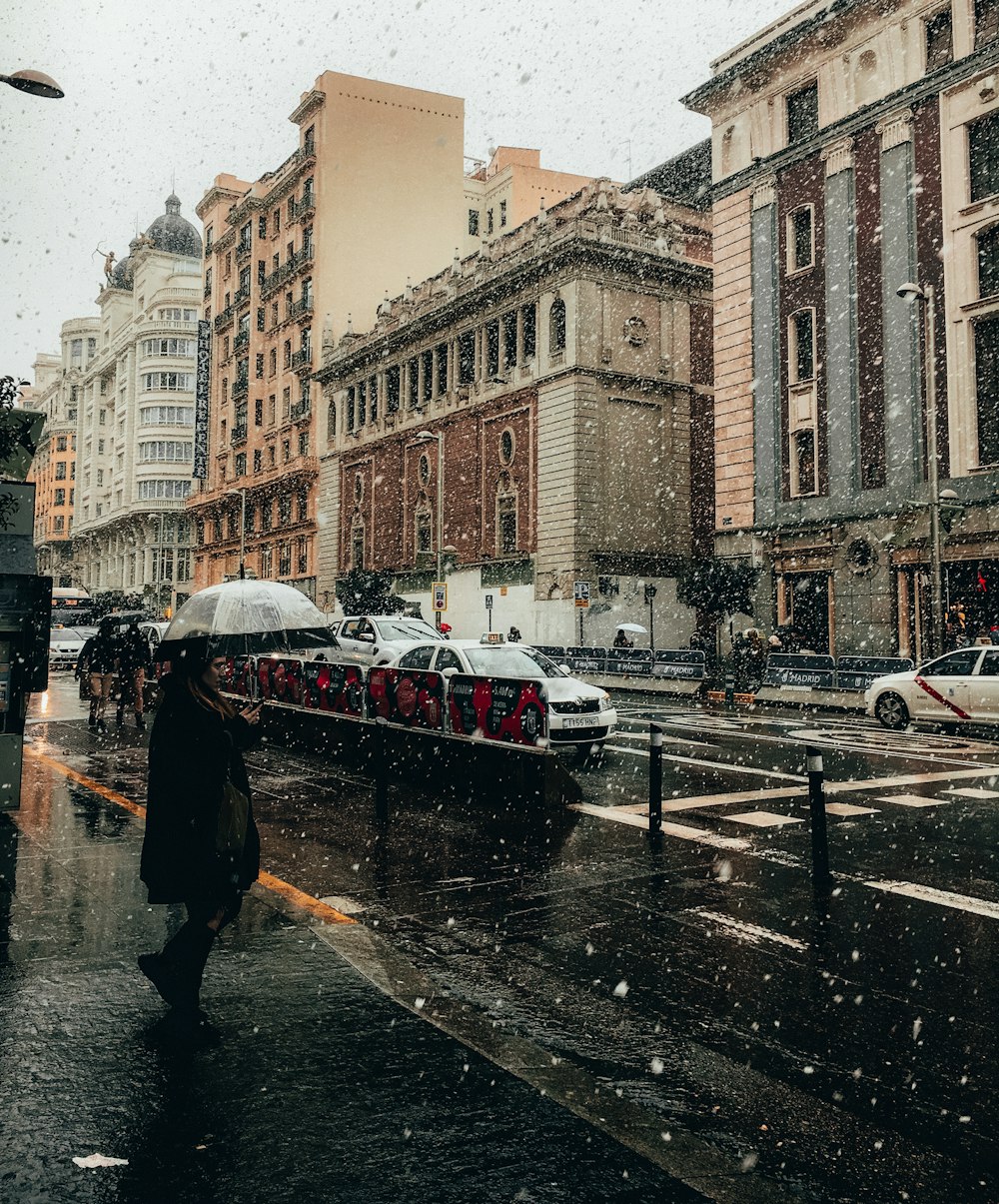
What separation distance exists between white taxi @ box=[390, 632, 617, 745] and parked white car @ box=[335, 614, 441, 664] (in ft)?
15.0

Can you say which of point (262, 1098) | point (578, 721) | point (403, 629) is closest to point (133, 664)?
point (403, 629)

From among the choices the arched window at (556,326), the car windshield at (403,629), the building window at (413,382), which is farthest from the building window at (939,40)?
the building window at (413,382)

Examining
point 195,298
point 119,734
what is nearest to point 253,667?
point 119,734

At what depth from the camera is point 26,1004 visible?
509cm

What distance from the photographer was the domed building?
88.3m

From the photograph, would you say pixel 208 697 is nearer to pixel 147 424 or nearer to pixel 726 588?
pixel 726 588

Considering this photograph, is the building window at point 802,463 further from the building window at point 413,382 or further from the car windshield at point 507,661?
the building window at point 413,382

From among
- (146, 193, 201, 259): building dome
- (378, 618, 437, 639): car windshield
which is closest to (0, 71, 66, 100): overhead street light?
(378, 618, 437, 639): car windshield

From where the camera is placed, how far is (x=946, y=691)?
60.6 feet

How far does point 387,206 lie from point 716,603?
38098mm

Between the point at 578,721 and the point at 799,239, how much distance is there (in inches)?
992

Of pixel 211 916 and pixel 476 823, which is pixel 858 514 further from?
pixel 211 916

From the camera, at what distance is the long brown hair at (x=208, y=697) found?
190 inches

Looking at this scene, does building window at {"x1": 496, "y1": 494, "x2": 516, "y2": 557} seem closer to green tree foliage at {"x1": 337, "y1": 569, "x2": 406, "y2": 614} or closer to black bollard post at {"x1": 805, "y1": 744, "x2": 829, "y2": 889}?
green tree foliage at {"x1": 337, "y1": 569, "x2": 406, "y2": 614}
